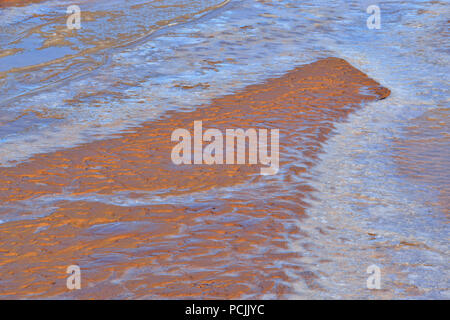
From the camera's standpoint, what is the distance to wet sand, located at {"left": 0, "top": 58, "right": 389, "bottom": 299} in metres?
2.59

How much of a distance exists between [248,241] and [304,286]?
45cm

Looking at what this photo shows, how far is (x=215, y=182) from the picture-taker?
354cm

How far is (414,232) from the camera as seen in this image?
9.93 feet

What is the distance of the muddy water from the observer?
2.65 m

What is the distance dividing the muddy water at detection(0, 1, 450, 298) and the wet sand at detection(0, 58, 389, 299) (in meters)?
0.01

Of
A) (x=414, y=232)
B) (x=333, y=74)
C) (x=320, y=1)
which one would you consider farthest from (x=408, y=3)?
(x=414, y=232)

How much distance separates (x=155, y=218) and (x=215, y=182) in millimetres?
547

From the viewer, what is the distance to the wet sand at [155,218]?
8.48 ft

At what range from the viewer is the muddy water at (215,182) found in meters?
2.65

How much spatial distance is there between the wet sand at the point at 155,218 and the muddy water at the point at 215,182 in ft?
0.03
